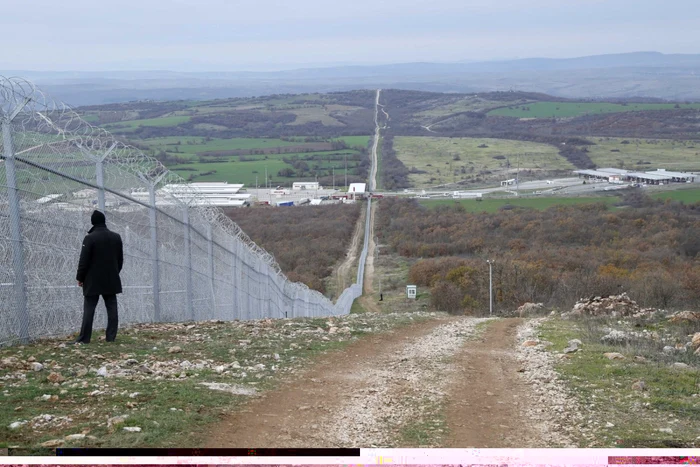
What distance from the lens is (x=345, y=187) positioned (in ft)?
333

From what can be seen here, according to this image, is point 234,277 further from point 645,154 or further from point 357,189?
point 645,154

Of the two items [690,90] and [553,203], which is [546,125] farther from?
[553,203]

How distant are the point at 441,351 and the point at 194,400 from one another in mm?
5535

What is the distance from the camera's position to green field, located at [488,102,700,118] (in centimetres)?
16212

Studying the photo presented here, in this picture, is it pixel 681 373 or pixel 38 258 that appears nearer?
pixel 38 258

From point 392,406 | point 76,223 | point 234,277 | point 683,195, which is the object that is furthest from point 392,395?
point 683,195

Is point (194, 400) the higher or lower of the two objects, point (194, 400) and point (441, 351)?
the higher

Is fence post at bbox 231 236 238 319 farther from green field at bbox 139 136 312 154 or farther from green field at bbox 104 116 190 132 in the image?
green field at bbox 104 116 190 132

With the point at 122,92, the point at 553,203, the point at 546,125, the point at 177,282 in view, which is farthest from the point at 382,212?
the point at 122,92

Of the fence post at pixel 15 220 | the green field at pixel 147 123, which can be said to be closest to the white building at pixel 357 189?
the green field at pixel 147 123

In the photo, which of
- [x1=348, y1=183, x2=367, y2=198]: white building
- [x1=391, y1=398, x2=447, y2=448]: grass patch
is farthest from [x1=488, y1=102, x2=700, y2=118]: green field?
[x1=391, y1=398, x2=447, y2=448]: grass patch

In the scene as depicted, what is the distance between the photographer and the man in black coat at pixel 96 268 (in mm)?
8844

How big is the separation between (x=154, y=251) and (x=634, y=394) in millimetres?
7533

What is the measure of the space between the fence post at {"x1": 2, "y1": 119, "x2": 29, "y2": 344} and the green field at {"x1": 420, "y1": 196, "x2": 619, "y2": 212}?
70543mm
